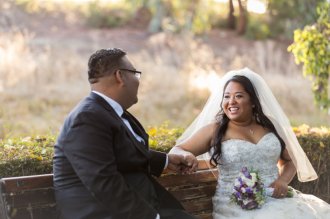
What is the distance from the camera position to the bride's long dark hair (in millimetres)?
4570

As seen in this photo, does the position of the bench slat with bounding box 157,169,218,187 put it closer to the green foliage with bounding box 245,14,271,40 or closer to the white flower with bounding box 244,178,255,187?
the white flower with bounding box 244,178,255,187

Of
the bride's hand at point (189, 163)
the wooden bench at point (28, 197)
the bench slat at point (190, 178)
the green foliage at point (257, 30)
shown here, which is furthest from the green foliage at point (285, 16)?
the wooden bench at point (28, 197)

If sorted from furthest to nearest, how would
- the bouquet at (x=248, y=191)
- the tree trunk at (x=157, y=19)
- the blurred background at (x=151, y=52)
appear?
1. the tree trunk at (x=157, y=19)
2. the blurred background at (x=151, y=52)
3. the bouquet at (x=248, y=191)

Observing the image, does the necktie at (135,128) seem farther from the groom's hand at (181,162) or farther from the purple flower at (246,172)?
the purple flower at (246,172)

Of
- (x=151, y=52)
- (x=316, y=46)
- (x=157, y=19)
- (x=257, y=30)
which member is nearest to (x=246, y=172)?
(x=316, y=46)

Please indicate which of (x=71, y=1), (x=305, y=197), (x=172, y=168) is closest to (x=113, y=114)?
(x=172, y=168)

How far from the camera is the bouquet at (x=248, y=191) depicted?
14.1ft

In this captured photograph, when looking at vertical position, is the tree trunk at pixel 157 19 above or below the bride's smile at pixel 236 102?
above

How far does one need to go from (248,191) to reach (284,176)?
1.66ft

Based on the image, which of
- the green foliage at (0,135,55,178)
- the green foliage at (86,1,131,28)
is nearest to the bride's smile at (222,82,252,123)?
the green foliage at (0,135,55,178)

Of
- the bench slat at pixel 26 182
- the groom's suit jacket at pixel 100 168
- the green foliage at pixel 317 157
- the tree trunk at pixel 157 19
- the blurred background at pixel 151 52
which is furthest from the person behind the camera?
the tree trunk at pixel 157 19

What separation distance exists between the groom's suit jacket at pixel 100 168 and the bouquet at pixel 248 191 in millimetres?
735

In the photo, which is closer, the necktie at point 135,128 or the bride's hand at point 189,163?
the necktie at point 135,128

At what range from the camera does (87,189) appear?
3.53 metres
